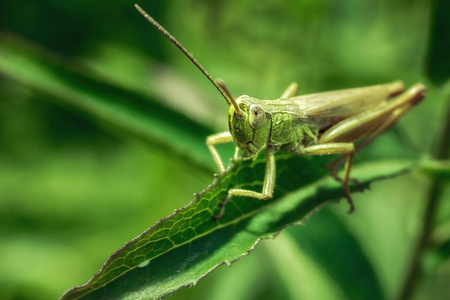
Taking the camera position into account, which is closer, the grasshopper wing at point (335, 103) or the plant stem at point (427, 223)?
the plant stem at point (427, 223)

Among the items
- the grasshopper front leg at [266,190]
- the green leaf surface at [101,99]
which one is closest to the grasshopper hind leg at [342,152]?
the grasshopper front leg at [266,190]

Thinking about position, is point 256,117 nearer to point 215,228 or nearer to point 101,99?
point 215,228

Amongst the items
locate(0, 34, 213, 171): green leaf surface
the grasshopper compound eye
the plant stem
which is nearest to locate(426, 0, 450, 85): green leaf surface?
the plant stem

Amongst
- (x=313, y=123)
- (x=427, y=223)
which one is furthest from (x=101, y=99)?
(x=427, y=223)

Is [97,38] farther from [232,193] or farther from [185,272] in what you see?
[185,272]

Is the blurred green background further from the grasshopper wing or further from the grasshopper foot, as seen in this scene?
the grasshopper foot

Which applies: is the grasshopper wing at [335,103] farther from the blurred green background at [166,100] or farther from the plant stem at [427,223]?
the blurred green background at [166,100]
